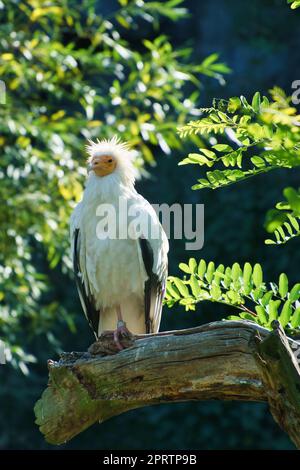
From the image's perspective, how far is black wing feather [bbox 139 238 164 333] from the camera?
324cm

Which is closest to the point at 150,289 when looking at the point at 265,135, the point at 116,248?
the point at 116,248

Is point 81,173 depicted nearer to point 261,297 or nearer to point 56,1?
point 56,1

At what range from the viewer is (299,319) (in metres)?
2.13

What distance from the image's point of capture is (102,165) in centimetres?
341

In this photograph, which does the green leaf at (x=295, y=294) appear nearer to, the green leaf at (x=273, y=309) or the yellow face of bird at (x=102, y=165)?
the green leaf at (x=273, y=309)

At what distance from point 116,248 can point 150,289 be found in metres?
0.25

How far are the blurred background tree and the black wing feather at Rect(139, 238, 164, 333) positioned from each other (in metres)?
1.53

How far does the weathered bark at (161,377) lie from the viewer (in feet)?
6.70

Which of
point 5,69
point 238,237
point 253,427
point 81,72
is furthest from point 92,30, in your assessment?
point 253,427

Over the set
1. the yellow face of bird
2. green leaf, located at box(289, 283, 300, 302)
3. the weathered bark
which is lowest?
the weathered bark

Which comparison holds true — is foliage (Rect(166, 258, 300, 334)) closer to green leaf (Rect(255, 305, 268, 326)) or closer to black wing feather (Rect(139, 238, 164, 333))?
green leaf (Rect(255, 305, 268, 326))

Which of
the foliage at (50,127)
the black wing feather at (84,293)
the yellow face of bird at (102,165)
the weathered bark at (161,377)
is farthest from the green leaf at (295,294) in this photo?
the foliage at (50,127)

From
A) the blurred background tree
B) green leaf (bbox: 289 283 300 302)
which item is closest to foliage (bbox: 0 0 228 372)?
the blurred background tree

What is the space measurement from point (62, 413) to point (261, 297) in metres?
0.63
